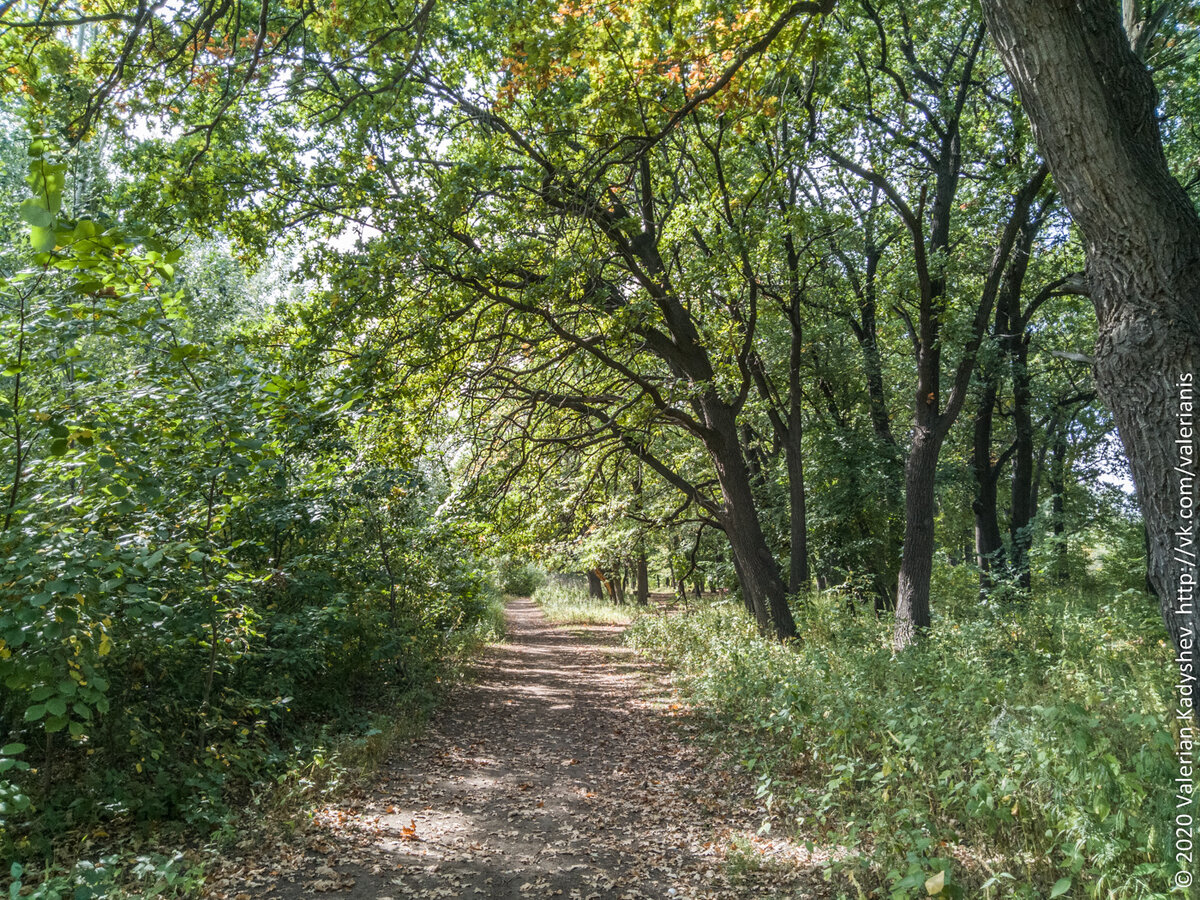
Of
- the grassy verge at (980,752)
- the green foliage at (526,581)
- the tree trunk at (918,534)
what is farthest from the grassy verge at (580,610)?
the grassy verge at (980,752)

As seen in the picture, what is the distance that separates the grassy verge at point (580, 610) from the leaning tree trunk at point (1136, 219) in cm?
1797

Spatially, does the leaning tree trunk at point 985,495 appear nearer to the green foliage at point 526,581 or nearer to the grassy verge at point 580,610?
the grassy verge at point 580,610

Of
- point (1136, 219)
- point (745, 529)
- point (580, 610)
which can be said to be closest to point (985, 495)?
point (745, 529)

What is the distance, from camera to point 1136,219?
347cm

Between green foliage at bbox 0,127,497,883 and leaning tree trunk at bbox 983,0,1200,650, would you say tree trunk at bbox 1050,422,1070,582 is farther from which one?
green foliage at bbox 0,127,497,883

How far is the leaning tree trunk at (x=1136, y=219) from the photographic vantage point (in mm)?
3439

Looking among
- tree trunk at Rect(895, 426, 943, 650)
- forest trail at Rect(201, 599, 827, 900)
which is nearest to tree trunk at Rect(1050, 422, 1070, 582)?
tree trunk at Rect(895, 426, 943, 650)

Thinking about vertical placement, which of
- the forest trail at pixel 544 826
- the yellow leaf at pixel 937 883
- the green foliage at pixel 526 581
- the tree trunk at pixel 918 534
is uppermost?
the tree trunk at pixel 918 534

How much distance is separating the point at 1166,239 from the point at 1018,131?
21.8 ft

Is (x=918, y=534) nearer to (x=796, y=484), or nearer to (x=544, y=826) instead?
(x=796, y=484)

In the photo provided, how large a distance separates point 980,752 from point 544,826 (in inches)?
132

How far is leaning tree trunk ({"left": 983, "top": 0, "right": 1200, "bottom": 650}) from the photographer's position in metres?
3.44

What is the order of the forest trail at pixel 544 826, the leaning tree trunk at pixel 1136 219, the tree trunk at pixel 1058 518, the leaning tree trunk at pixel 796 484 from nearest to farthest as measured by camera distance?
the leaning tree trunk at pixel 1136 219
the forest trail at pixel 544 826
the leaning tree trunk at pixel 796 484
the tree trunk at pixel 1058 518

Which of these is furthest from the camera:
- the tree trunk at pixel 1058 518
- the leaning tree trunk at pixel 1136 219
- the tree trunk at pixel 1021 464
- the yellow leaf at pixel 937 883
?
the tree trunk at pixel 1058 518
